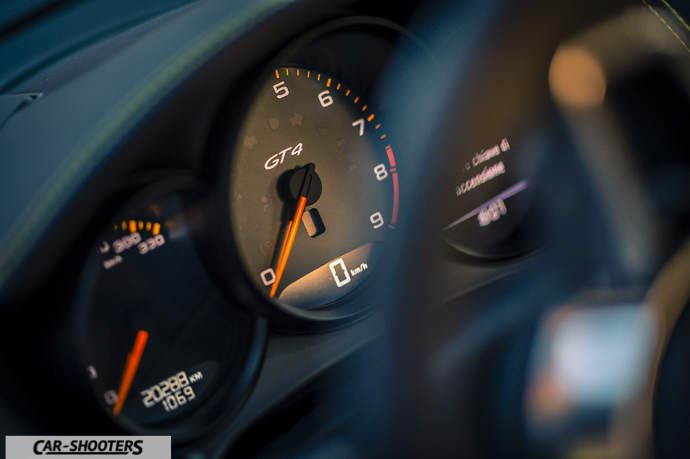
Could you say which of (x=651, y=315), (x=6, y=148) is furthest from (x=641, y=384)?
(x=6, y=148)

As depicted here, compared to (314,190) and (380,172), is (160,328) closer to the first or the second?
(314,190)

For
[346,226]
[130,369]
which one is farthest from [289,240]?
[130,369]

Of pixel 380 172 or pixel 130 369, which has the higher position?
pixel 380 172

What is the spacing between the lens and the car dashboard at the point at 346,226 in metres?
0.68

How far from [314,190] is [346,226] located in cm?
11

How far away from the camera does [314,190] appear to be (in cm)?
136

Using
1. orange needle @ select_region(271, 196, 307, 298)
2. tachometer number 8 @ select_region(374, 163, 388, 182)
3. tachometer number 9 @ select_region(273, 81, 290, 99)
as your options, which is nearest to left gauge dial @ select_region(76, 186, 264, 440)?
orange needle @ select_region(271, 196, 307, 298)

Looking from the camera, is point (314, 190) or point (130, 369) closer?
point (130, 369)
